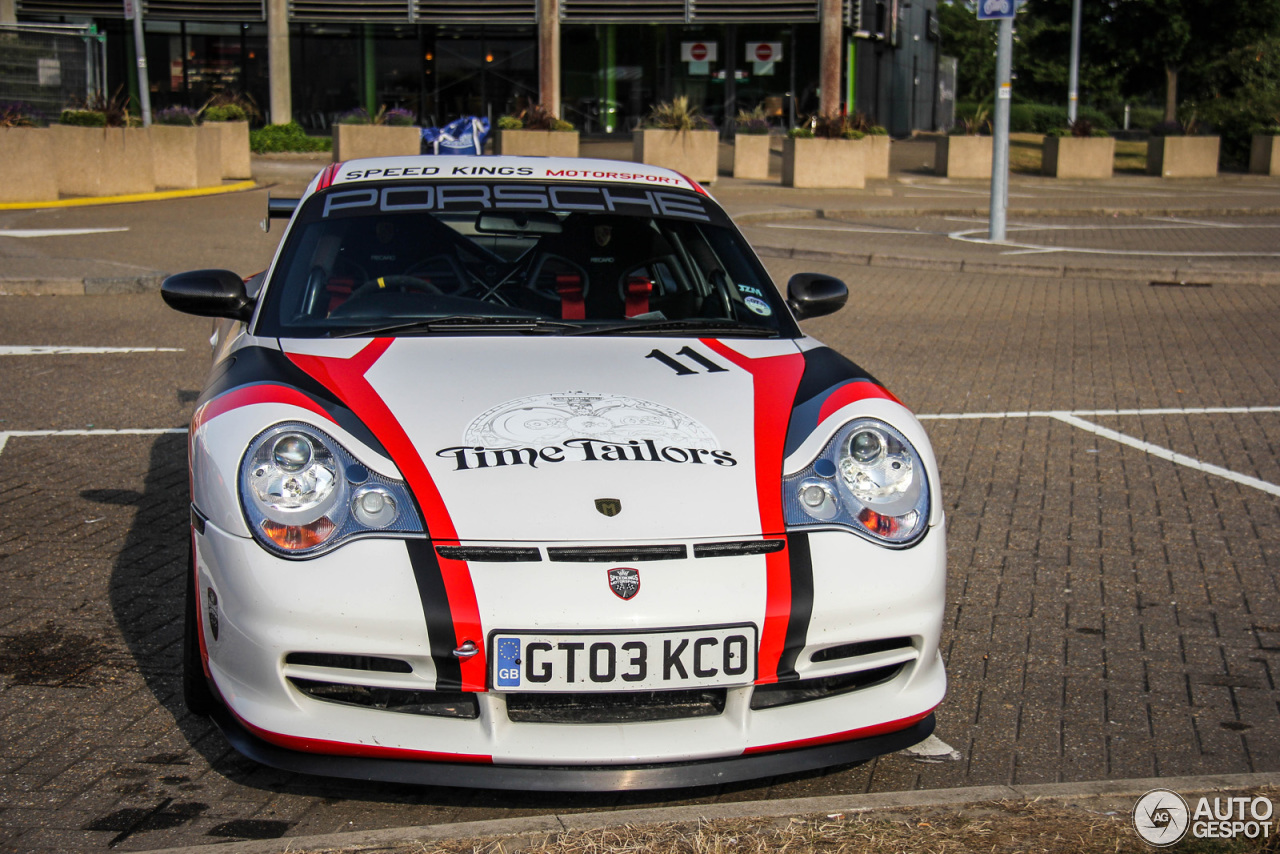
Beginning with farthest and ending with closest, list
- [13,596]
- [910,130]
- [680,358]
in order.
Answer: [910,130], [13,596], [680,358]

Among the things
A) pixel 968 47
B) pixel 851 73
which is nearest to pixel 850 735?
pixel 851 73

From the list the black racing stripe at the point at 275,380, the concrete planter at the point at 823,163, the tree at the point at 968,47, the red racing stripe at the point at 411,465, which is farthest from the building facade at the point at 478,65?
the tree at the point at 968,47

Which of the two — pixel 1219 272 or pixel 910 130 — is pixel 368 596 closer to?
pixel 1219 272

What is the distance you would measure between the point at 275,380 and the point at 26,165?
17125 mm

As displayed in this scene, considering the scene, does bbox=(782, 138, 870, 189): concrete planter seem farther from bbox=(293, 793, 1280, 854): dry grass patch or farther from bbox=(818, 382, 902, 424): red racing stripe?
bbox=(293, 793, 1280, 854): dry grass patch

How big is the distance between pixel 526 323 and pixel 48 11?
1418 inches

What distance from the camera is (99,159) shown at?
19.5 meters

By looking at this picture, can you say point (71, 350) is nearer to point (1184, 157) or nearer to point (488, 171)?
point (488, 171)

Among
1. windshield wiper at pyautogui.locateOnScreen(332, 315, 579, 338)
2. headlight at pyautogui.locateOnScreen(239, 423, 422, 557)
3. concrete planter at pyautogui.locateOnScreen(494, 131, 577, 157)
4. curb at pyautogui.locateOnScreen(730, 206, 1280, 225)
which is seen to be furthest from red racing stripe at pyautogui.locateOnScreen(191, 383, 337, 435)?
concrete planter at pyautogui.locateOnScreen(494, 131, 577, 157)

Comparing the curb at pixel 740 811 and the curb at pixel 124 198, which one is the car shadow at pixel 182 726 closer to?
the curb at pixel 740 811

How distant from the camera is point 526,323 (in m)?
4.14

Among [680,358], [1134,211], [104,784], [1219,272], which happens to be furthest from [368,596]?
[1134,211]

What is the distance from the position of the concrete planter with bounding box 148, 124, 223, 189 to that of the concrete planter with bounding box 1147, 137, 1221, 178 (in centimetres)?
2154

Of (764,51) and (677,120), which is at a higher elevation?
(764,51)
